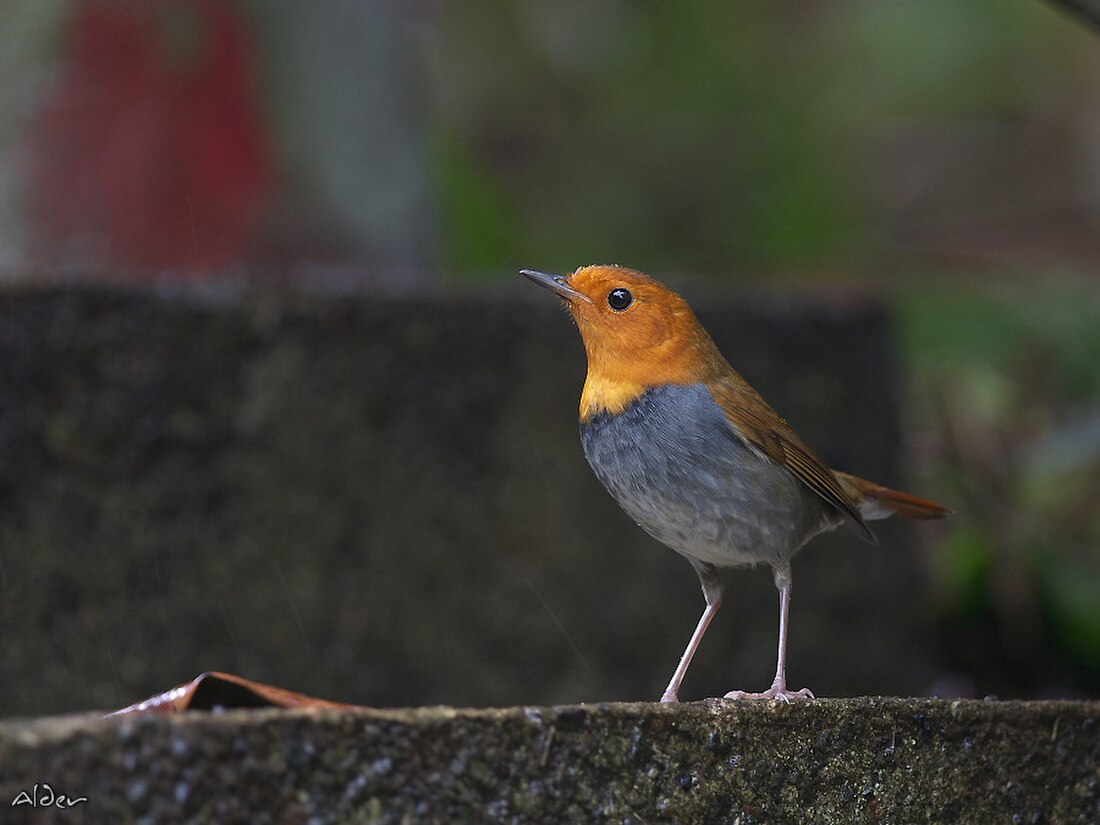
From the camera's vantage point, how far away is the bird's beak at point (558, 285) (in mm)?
3211

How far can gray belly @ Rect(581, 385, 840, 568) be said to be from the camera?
327 cm

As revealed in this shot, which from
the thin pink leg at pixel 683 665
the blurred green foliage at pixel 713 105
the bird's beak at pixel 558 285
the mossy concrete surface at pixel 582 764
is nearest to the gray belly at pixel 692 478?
the thin pink leg at pixel 683 665

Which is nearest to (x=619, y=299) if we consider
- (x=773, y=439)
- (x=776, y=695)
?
(x=773, y=439)

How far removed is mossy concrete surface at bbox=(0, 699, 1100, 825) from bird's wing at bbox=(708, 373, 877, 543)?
0.86m

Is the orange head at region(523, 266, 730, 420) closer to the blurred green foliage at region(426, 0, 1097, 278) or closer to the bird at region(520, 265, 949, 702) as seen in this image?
the bird at region(520, 265, 949, 702)

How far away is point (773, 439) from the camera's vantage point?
346cm

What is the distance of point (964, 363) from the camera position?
759cm

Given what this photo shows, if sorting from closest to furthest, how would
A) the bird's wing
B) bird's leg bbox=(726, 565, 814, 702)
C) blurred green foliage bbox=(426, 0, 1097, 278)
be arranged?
bird's leg bbox=(726, 565, 814, 702) < the bird's wing < blurred green foliage bbox=(426, 0, 1097, 278)

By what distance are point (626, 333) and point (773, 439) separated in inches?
15.7

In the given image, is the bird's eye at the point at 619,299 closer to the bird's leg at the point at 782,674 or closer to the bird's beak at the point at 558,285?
the bird's beak at the point at 558,285

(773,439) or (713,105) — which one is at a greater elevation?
(713,105)

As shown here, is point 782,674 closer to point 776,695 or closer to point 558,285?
point 776,695

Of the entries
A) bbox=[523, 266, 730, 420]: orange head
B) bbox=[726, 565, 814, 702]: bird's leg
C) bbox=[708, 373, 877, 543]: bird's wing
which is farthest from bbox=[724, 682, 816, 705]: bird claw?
bbox=[523, 266, 730, 420]: orange head

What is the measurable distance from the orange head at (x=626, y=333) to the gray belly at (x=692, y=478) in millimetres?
38
